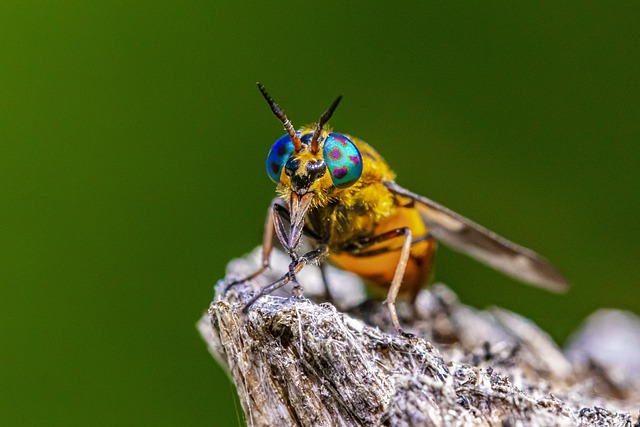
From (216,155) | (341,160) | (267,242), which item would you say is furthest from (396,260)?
(216,155)

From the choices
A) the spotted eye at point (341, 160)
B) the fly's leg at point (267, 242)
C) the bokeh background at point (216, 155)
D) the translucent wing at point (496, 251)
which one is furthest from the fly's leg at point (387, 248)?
the bokeh background at point (216, 155)

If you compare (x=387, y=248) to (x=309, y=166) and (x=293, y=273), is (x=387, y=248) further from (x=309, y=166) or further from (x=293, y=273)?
(x=293, y=273)

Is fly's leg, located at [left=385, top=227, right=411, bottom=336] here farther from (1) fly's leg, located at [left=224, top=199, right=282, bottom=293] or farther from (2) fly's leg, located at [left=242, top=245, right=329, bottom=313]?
(1) fly's leg, located at [left=224, top=199, right=282, bottom=293]

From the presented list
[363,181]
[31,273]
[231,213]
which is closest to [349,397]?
[363,181]

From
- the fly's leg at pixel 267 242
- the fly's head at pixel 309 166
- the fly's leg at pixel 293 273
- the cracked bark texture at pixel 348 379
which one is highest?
the fly's head at pixel 309 166

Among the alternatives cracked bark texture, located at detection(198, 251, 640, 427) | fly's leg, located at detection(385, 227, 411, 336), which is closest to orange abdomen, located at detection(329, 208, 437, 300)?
fly's leg, located at detection(385, 227, 411, 336)

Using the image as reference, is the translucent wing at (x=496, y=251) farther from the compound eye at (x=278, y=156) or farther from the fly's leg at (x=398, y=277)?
the compound eye at (x=278, y=156)

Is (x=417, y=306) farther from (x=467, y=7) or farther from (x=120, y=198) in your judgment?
(x=467, y=7)
